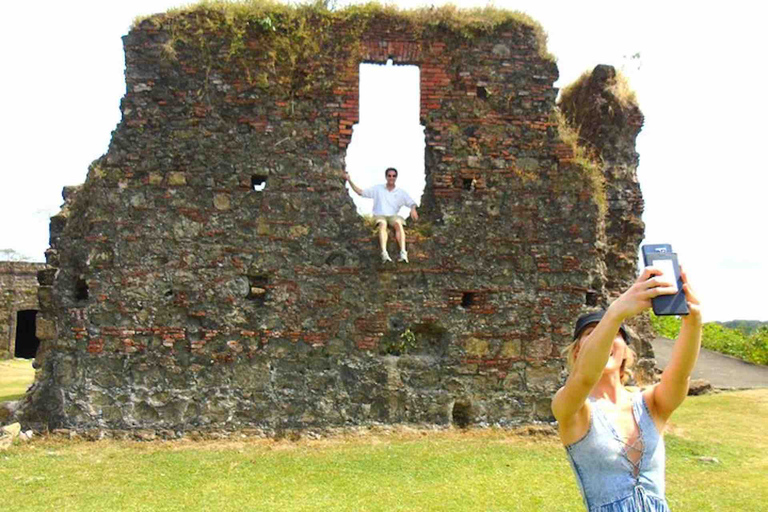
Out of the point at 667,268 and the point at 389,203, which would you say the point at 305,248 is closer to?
the point at 389,203

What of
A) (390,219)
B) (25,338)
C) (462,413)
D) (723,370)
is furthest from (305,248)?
(25,338)

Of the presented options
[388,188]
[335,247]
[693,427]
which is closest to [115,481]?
[335,247]

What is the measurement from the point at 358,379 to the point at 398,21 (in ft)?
14.8

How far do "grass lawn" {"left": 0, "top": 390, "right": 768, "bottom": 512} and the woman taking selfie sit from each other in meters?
3.59

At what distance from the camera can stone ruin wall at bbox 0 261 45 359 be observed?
20109mm

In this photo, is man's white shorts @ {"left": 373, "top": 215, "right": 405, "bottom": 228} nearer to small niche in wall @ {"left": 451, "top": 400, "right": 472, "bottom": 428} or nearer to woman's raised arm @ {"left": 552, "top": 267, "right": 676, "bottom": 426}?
small niche in wall @ {"left": 451, "top": 400, "right": 472, "bottom": 428}

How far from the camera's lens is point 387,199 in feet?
28.1

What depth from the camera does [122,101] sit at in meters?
8.54

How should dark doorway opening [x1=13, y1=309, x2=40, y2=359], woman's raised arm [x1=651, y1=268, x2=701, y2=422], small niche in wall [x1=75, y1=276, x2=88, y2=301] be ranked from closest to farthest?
woman's raised arm [x1=651, y1=268, x2=701, y2=422] → small niche in wall [x1=75, y1=276, x2=88, y2=301] → dark doorway opening [x1=13, y1=309, x2=40, y2=359]

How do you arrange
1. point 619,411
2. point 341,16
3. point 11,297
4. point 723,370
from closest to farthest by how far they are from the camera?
1. point 619,411
2. point 341,16
3. point 723,370
4. point 11,297

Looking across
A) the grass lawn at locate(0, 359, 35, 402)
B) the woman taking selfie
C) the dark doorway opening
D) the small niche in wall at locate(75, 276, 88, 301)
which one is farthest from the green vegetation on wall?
the dark doorway opening

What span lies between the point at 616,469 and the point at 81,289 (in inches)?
303

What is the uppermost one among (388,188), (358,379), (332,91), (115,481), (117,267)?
(332,91)

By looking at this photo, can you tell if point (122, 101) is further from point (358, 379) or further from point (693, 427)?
point (693, 427)
